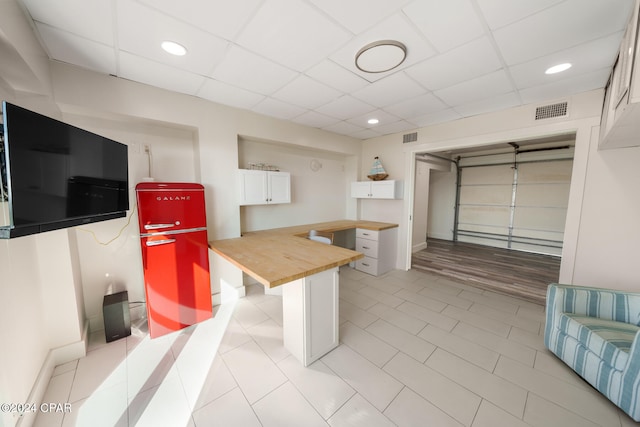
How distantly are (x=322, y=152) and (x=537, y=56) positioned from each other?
318 cm

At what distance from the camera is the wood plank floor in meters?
3.59

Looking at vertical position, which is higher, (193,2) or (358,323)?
(193,2)

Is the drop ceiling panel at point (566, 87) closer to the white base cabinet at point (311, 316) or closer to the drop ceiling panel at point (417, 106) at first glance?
the drop ceiling panel at point (417, 106)

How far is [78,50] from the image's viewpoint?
177 centimetres

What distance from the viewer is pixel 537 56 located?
1860 mm

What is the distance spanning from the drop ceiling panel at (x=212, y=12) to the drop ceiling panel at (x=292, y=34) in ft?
0.21

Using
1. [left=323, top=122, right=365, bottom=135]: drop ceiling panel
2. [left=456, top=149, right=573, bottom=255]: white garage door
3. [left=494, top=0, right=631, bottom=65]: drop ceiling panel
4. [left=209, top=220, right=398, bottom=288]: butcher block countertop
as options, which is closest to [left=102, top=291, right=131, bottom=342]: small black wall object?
[left=209, top=220, right=398, bottom=288]: butcher block countertop

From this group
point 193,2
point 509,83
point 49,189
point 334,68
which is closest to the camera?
point 49,189

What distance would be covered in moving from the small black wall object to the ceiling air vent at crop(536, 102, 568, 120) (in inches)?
213

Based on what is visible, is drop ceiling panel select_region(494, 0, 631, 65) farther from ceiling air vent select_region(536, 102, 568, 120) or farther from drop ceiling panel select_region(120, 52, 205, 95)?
drop ceiling panel select_region(120, 52, 205, 95)

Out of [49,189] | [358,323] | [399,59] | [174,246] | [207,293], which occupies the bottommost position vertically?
[358,323]

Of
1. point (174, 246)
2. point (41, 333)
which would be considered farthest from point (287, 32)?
point (41, 333)

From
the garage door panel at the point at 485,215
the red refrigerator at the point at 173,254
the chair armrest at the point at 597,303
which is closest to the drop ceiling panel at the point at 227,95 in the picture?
the red refrigerator at the point at 173,254

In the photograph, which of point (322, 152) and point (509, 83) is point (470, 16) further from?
point (322, 152)
